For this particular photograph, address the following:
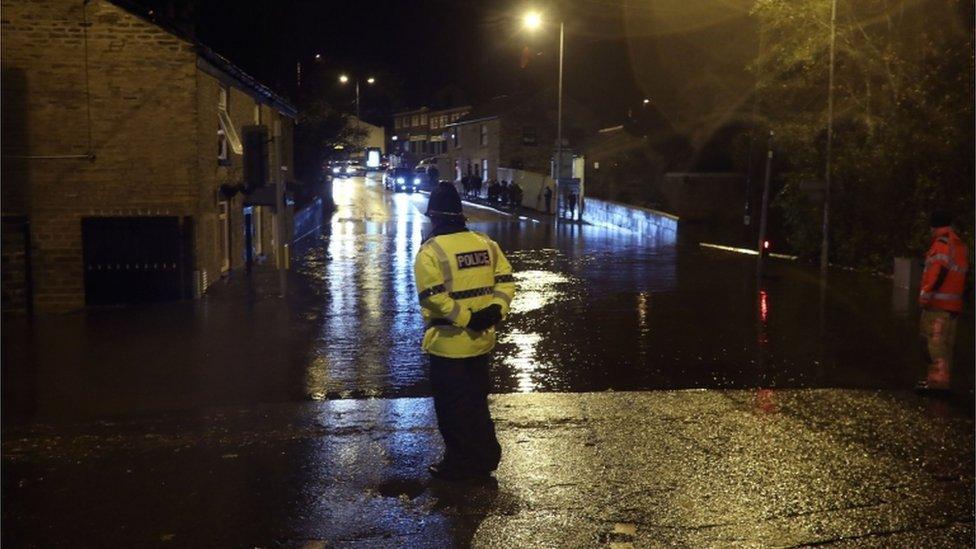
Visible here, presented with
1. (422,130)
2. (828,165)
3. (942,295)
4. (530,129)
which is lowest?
(942,295)

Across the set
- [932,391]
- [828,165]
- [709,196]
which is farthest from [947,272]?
[709,196]

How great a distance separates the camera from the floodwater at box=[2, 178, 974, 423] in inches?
377

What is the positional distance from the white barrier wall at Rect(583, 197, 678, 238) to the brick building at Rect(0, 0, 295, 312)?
1826cm

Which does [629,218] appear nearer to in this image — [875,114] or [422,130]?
[875,114]

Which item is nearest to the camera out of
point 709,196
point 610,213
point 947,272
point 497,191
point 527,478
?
point 527,478

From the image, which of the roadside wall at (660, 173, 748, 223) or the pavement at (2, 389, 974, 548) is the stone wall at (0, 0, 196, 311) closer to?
the pavement at (2, 389, 974, 548)

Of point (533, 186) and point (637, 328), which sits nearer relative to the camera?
point (637, 328)

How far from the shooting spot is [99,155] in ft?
50.8

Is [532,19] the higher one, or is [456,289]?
[532,19]

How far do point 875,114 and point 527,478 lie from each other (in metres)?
16.5

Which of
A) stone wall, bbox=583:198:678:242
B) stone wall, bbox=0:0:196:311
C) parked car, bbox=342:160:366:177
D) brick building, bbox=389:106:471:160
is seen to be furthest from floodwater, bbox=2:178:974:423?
brick building, bbox=389:106:471:160

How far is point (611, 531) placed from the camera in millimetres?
5551

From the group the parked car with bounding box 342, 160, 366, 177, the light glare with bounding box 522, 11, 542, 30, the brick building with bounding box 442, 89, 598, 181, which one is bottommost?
the parked car with bounding box 342, 160, 366, 177

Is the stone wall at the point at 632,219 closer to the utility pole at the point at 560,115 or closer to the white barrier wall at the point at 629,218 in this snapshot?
the white barrier wall at the point at 629,218
